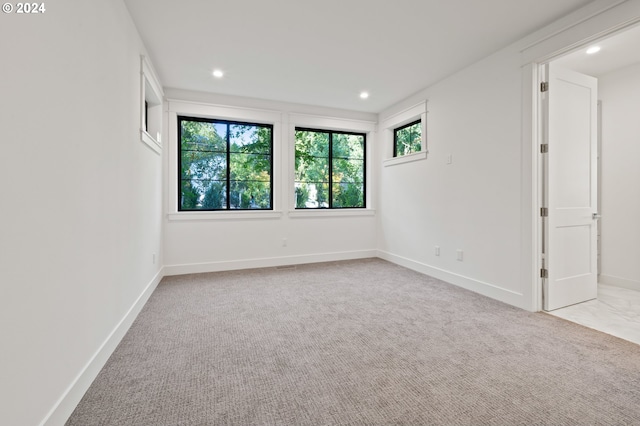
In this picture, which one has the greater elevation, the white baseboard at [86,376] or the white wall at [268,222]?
the white wall at [268,222]

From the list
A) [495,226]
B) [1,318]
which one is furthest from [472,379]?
[1,318]

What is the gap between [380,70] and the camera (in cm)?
365

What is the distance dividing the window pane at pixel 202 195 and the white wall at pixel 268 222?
19 centimetres

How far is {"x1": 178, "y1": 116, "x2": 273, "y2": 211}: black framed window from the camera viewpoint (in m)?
4.44

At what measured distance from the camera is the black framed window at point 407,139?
466 centimetres

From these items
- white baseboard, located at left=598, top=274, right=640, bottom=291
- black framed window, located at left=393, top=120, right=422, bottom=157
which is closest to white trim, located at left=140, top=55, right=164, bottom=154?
black framed window, located at left=393, top=120, right=422, bottom=157

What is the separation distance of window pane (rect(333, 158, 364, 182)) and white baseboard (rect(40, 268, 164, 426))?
3.71 m

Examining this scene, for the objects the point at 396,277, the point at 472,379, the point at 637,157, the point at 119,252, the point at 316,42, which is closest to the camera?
the point at 472,379

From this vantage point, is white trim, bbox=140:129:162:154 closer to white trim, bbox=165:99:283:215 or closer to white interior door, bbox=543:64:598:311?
white trim, bbox=165:99:283:215

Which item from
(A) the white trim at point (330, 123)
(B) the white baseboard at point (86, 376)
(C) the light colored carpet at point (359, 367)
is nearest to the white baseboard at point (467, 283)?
(C) the light colored carpet at point (359, 367)

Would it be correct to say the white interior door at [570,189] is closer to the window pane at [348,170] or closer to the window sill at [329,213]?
the window sill at [329,213]

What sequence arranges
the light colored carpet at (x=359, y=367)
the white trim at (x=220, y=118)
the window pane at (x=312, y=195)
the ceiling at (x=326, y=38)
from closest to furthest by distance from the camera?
the light colored carpet at (x=359, y=367)
the ceiling at (x=326, y=38)
the white trim at (x=220, y=118)
the window pane at (x=312, y=195)

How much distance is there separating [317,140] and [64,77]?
13.2 feet

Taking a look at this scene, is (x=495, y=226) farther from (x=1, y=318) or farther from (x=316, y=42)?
(x=1, y=318)
